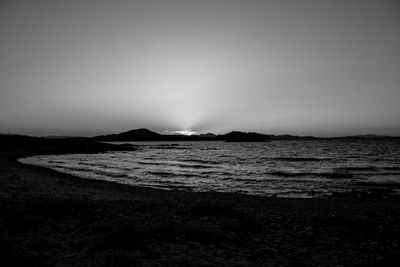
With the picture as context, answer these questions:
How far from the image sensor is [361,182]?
33594mm

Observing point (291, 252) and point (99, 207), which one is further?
point (99, 207)

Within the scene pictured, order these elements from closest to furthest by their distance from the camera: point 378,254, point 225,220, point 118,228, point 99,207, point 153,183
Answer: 1. point 378,254
2. point 118,228
3. point 225,220
4. point 99,207
5. point 153,183

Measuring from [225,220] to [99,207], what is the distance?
6.26m

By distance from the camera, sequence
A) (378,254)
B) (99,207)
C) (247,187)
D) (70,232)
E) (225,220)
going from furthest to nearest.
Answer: (247,187)
(99,207)
(225,220)
(70,232)
(378,254)

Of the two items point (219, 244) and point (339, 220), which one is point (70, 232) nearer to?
point (219, 244)

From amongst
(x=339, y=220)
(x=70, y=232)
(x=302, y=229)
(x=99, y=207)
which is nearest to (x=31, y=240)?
(x=70, y=232)

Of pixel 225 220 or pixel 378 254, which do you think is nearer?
pixel 378 254

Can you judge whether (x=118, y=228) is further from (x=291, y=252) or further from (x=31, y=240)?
(x=291, y=252)

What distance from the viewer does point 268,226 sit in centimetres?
1180

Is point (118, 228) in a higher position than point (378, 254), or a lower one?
higher

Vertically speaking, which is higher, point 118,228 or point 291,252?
point 118,228

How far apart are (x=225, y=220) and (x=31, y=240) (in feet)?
23.1

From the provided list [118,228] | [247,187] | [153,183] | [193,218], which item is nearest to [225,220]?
[193,218]

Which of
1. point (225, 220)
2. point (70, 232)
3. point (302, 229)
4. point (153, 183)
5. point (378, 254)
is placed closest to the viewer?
point (378, 254)
